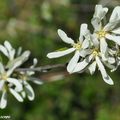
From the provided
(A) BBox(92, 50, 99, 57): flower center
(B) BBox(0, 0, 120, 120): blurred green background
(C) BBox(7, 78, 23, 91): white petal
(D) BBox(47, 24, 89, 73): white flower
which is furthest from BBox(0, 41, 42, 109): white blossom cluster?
(B) BBox(0, 0, 120, 120): blurred green background

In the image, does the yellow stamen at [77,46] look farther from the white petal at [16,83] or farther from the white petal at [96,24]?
the white petal at [16,83]

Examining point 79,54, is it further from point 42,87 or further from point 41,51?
point 41,51

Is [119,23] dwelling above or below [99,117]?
above

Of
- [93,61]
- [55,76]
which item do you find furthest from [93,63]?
[55,76]

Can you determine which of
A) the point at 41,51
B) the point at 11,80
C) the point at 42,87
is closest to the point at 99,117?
the point at 42,87

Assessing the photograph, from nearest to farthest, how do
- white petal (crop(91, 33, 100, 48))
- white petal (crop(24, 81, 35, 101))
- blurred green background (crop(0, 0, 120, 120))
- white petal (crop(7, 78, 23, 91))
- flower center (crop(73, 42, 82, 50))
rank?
white petal (crop(91, 33, 100, 48))
flower center (crop(73, 42, 82, 50))
white petal (crop(7, 78, 23, 91))
white petal (crop(24, 81, 35, 101))
blurred green background (crop(0, 0, 120, 120))

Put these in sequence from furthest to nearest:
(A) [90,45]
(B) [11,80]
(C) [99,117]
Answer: (C) [99,117], (B) [11,80], (A) [90,45]

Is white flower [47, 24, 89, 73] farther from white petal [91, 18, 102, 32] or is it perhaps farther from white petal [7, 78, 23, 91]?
white petal [7, 78, 23, 91]
